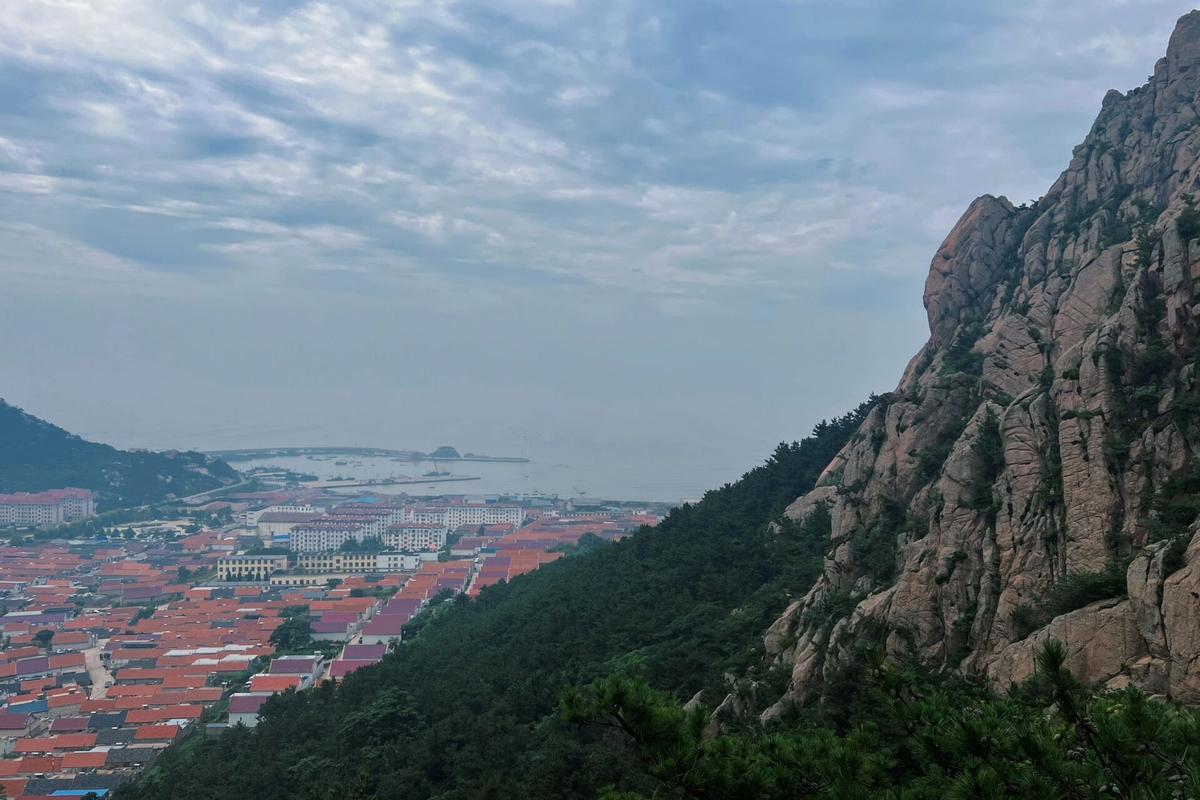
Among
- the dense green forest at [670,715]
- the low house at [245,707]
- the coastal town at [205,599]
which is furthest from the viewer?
the coastal town at [205,599]

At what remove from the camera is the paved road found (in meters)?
29.2

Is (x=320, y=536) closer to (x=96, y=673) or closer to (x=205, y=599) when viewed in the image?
(x=205, y=599)

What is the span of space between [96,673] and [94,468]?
188 ft

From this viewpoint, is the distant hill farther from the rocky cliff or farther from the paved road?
the rocky cliff

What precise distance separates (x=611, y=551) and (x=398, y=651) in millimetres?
6508

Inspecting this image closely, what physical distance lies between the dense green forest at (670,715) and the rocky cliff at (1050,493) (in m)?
0.98

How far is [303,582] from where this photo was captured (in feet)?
159

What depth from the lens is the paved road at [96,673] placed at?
29.2m

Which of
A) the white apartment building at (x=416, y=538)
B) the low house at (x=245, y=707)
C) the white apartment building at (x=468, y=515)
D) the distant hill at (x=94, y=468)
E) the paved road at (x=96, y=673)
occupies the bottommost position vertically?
the paved road at (x=96, y=673)

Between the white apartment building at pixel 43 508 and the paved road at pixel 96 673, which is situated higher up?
the white apartment building at pixel 43 508

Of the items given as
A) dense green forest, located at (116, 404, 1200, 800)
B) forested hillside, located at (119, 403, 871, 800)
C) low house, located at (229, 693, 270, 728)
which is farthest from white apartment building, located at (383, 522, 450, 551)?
forested hillside, located at (119, 403, 871, 800)

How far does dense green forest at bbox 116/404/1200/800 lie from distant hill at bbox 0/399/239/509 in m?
58.0

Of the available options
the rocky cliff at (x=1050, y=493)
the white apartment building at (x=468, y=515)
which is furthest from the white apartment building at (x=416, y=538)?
the rocky cliff at (x=1050, y=493)

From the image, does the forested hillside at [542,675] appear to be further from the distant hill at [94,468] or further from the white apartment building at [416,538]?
the distant hill at [94,468]
